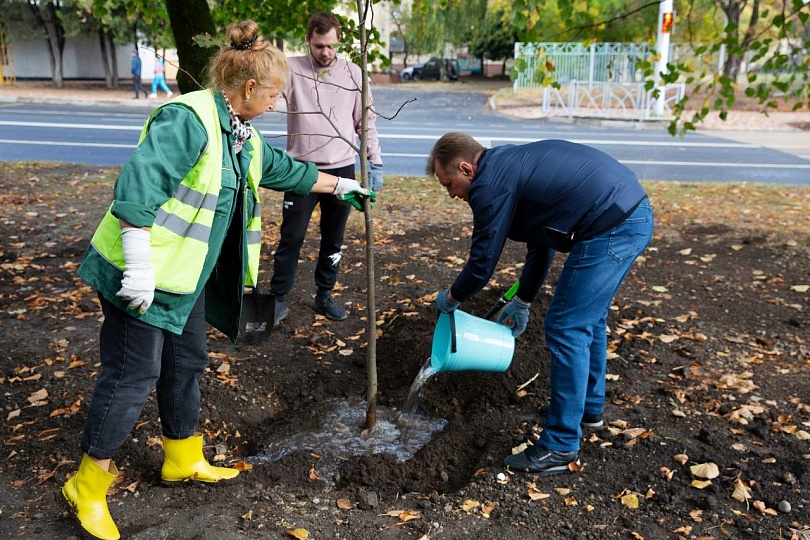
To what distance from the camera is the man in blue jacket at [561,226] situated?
296cm

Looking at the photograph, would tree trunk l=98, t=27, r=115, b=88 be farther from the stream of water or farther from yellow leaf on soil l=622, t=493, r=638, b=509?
yellow leaf on soil l=622, t=493, r=638, b=509

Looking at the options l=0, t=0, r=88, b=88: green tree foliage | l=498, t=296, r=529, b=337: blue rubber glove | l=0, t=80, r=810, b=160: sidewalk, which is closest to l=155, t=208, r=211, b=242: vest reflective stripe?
l=498, t=296, r=529, b=337: blue rubber glove

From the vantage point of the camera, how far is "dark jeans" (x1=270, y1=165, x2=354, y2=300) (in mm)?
4547

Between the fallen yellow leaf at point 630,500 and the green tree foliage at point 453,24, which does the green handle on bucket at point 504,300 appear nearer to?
the fallen yellow leaf at point 630,500

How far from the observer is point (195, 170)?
8.20 ft

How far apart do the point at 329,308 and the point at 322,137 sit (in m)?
1.20

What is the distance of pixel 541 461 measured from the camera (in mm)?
3146

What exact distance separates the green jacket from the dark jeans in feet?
4.55

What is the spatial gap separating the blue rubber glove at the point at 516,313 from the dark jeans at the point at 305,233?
1.36 m

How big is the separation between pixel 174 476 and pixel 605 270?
2.03 meters

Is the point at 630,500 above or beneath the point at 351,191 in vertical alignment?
beneath

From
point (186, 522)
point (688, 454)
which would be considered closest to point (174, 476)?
point (186, 522)

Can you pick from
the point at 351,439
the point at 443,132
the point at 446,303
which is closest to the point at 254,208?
the point at 446,303

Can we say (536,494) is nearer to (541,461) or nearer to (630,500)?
(541,461)
